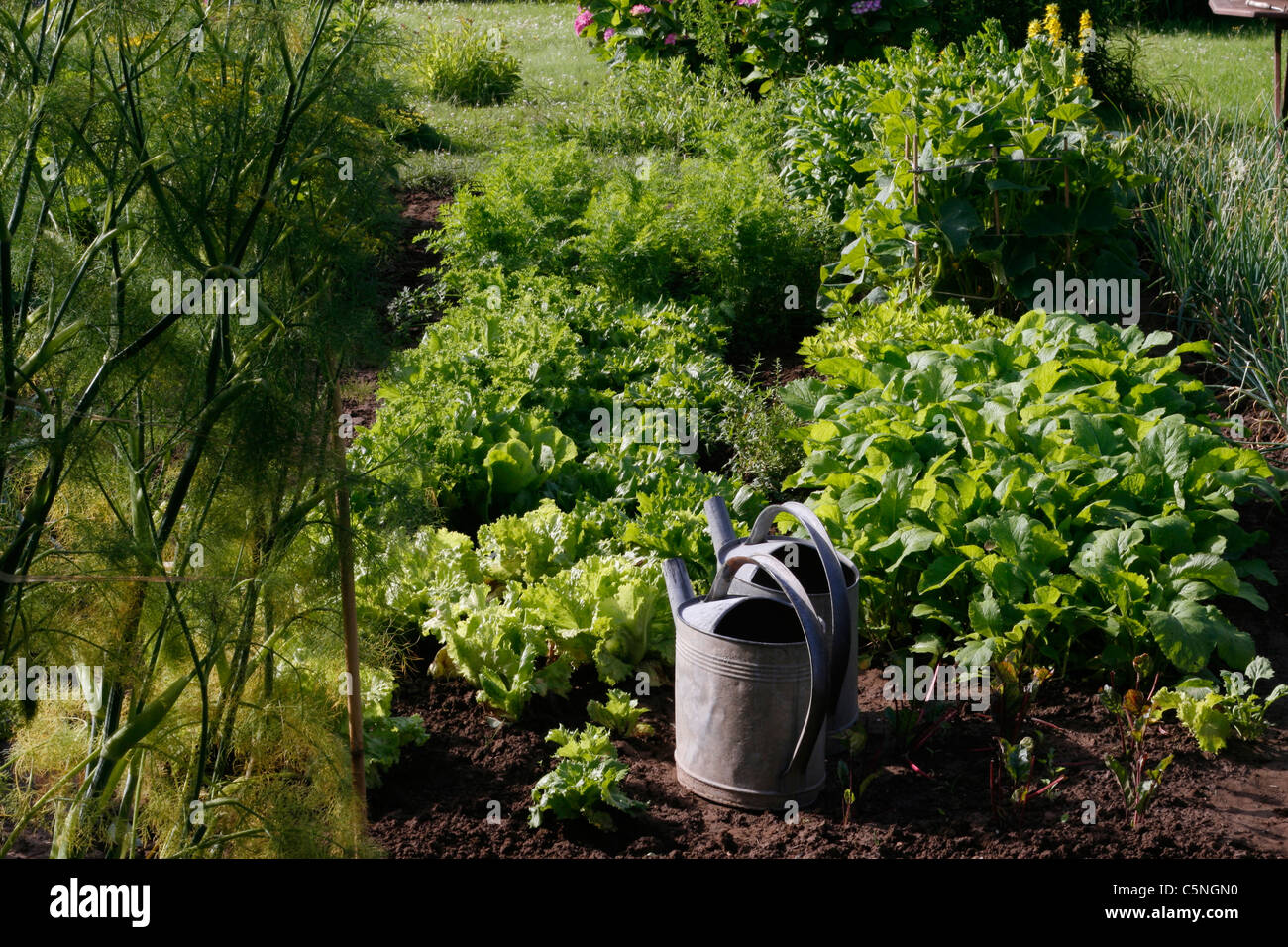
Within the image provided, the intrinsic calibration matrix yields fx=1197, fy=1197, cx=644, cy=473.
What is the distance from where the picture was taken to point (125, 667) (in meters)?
2.52

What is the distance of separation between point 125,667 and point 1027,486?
9.50 ft

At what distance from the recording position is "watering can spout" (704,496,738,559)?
3.69 meters

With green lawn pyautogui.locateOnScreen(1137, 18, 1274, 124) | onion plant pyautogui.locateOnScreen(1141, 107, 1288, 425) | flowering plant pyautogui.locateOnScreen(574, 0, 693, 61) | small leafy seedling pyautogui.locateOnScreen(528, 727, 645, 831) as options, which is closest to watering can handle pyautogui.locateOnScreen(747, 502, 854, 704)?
small leafy seedling pyautogui.locateOnScreen(528, 727, 645, 831)

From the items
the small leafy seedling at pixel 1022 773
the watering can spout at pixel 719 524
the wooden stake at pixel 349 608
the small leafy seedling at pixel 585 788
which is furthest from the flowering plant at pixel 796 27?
the wooden stake at pixel 349 608

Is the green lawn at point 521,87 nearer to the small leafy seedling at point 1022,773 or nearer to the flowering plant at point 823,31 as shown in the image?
the flowering plant at point 823,31

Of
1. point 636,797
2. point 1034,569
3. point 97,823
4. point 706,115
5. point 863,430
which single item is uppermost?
point 706,115

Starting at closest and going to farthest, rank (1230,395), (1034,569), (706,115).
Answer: (1034,569) → (1230,395) → (706,115)

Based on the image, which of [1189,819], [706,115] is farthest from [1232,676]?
[706,115]

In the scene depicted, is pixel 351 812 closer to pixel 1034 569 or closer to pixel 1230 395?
pixel 1034 569

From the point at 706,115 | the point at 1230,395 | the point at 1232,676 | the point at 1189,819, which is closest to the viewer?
the point at 1189,819

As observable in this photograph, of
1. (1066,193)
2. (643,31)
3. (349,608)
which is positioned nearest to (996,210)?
(1066,193)

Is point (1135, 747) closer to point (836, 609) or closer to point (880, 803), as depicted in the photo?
point (880, 803)

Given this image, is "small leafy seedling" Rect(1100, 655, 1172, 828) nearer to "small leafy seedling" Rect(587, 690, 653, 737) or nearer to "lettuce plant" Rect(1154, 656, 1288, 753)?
"lettuce plant" Rect(1154, 656, 1288, 753)

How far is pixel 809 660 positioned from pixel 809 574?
60 centimetres
